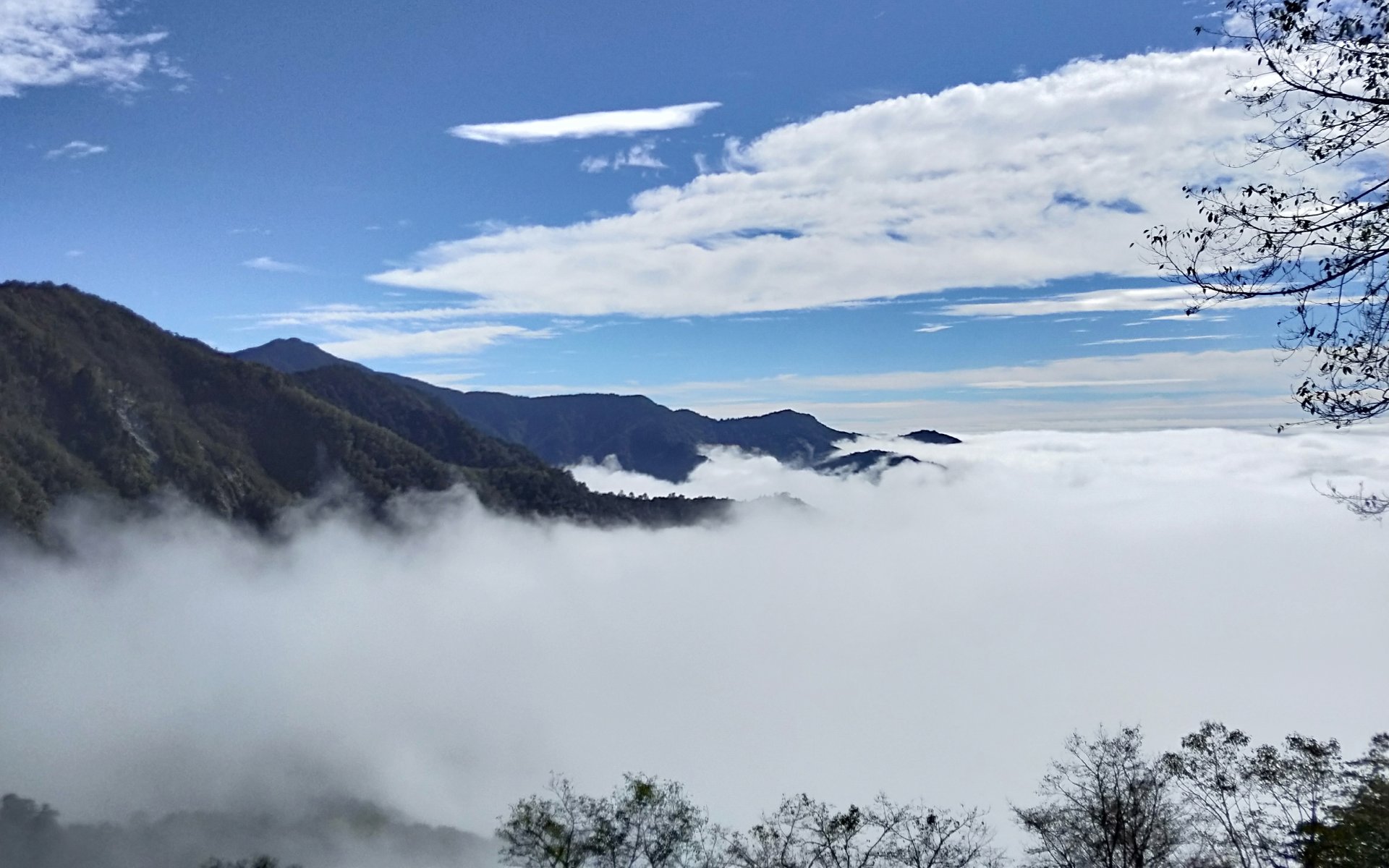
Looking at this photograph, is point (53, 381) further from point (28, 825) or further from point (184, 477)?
point (28, 825)

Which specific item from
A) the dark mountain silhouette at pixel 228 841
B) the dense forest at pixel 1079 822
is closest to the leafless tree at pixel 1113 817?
the dense forest at pixel 1079 822

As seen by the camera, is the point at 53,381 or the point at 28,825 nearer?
the point at 28,825

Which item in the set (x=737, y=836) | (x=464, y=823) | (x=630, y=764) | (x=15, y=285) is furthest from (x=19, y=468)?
(x=737, y=836)

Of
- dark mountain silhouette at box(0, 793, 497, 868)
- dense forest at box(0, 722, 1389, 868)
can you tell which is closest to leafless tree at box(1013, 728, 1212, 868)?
dense forest at box(0, 722, 1389, 868)

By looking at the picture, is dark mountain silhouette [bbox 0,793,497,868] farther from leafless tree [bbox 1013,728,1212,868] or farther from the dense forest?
leafless tree [bbox 1013,728,1212,868]

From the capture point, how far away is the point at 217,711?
190000 millimetres

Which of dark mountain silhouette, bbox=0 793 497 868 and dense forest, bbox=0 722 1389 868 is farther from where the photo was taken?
dark mountain silhouette, bbox=0 793 497 868

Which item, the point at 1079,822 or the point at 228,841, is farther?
the point at 228,841

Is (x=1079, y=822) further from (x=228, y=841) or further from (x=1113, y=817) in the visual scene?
(x=228, y=841)

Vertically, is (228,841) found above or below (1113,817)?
below

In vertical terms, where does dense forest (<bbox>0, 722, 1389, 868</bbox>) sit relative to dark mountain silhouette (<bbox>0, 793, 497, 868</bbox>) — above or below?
above

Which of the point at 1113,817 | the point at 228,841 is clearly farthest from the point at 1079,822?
the point at 228,841

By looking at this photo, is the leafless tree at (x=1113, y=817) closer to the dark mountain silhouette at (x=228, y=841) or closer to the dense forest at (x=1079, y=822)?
the dense forest at (x=1079, y=822)

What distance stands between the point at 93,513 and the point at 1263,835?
235342 mm
